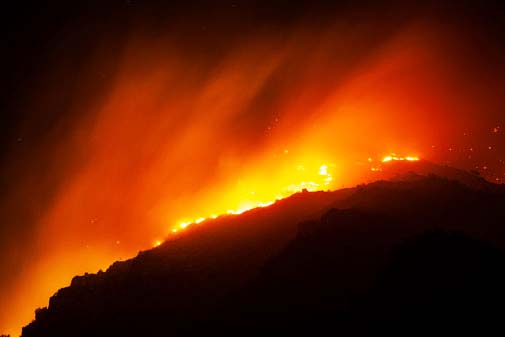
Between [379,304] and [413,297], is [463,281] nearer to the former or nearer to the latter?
[413,297]

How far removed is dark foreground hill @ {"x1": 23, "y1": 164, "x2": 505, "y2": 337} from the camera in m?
22.1

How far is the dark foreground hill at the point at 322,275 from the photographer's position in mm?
22078

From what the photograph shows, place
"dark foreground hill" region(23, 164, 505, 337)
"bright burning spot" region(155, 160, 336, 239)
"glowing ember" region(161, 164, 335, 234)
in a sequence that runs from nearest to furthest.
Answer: "dark foreground hill" region(23, 164, 505, 337)
"glowing ember" region(161, 164, 335, 234)
"bright burning spot" region(155, 160, 336, 239)

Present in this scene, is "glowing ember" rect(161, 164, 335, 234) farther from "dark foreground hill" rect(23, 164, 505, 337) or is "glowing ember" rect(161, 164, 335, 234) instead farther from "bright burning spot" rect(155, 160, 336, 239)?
"dark foreground hill" rect(23, 164, 505, 337)

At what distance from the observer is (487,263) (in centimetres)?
2266

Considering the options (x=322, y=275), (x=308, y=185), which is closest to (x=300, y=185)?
(x=308, y=185)

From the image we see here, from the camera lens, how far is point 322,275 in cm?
2625

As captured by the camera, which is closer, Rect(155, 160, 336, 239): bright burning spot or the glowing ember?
the glowing ember

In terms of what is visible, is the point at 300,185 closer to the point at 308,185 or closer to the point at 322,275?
the point at 308,185

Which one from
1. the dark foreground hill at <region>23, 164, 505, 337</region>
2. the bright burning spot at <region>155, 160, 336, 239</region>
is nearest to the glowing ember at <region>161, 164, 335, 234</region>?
the bright burning spot at <region>155, 160, 336, 239</region>

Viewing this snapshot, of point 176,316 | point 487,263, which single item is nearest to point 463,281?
point 487,263

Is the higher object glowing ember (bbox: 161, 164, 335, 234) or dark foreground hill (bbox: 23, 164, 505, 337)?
A: glowing ember (bbox: 161, 164, 335, 234)

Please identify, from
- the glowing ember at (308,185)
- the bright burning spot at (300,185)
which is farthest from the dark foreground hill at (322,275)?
the bright burning spot at (300,185)

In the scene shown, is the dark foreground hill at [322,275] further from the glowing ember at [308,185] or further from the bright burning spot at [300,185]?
the bright burning spot at [300,185]
